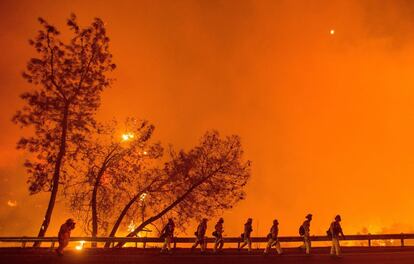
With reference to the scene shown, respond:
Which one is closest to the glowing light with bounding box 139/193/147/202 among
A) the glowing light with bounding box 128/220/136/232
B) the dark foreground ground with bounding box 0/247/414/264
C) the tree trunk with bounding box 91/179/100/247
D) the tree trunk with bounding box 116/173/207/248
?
the tree trunk with bounding box 116/173/207/248

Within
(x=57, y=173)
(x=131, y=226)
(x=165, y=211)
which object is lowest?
(x=131, y=226)

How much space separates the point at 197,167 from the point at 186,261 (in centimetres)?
1546

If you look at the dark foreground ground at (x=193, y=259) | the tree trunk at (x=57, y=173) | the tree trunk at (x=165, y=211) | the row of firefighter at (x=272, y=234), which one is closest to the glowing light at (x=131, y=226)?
the tree trunk at (x=165, y=211)

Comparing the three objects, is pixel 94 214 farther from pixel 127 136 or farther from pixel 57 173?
pixel 127 136

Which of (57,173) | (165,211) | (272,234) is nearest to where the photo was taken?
(272,234)

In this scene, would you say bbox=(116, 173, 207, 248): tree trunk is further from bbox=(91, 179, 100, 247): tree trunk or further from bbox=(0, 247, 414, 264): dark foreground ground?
bbox=(0, 247, 414, 264): dark foreground ground

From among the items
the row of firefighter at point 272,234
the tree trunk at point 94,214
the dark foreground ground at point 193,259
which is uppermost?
the tree trunk at point 94,214

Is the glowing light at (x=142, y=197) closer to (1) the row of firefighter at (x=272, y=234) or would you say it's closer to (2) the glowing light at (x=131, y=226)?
(2) the glowing light at (x=131, y=226)

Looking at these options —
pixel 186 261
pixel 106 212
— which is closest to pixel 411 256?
pixel 186 261

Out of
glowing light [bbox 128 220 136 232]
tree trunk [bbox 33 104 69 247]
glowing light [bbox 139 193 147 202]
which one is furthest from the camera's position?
glowing light [bbox 139 193 147 202]

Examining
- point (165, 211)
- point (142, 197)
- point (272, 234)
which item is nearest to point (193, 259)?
point (272, 234)

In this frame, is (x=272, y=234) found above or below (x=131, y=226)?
below

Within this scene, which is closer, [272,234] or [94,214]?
[272,234]

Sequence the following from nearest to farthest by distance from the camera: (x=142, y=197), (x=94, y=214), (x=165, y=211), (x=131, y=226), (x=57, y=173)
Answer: (x=57, y=173), (x=94, y=214), (x=165, y=211), (x=131, y=226), (x=142, y=197)
